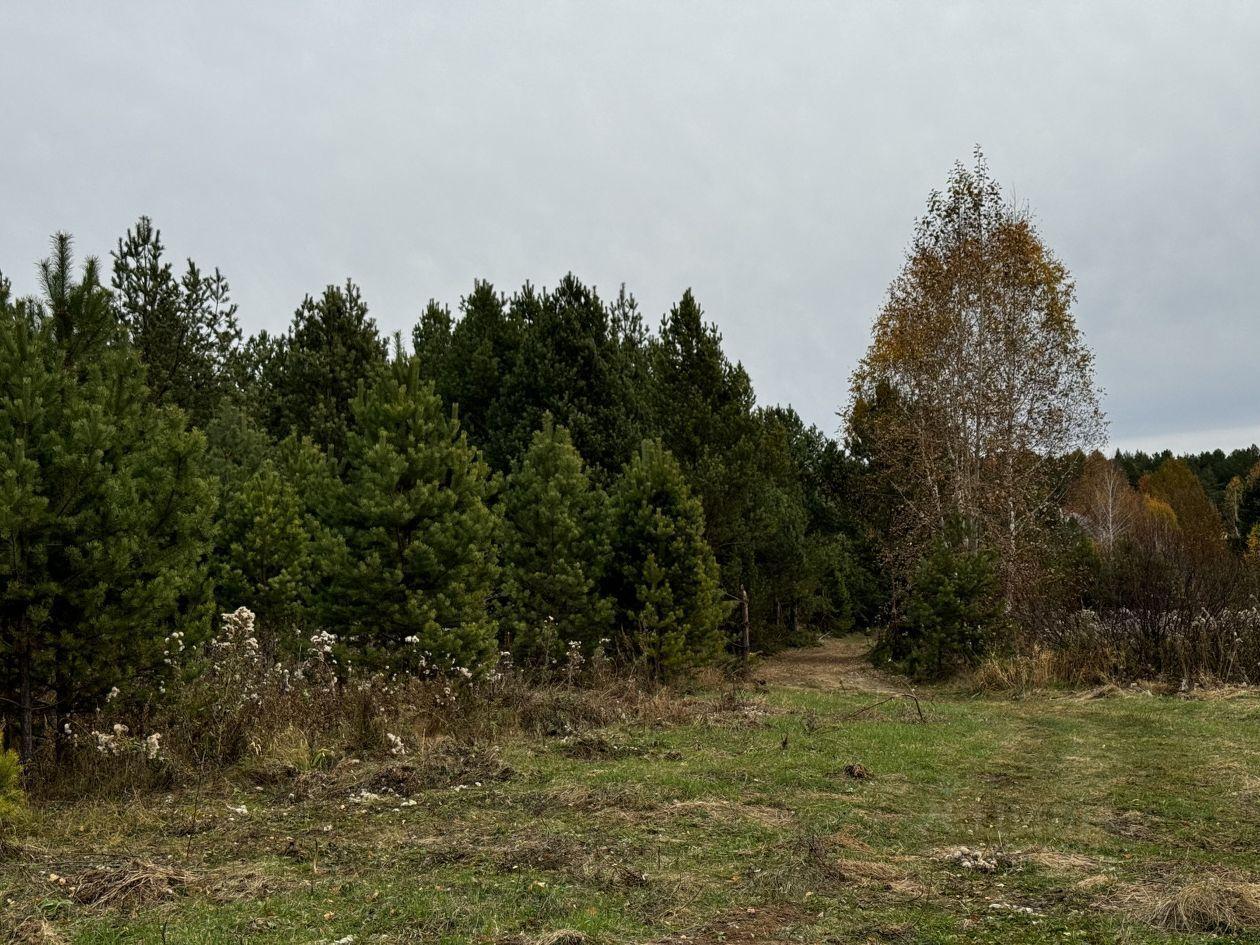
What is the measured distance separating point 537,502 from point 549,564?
1.16 metres

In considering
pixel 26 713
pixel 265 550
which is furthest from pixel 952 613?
pixel 26 713

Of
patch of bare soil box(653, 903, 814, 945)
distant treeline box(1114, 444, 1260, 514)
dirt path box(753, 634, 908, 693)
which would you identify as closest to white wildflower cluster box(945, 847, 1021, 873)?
patch of bare soil box(653, 903, 814, 945)

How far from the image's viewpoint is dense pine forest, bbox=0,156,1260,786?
744 centimetres

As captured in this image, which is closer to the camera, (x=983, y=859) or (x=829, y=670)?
(x=983, y=859)

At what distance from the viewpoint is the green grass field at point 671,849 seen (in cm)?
427

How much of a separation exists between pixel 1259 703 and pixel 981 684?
4.39 metres

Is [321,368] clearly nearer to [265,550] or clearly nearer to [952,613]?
[265,550]

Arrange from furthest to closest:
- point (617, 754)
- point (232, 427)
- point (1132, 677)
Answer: point (232, 427) → point (1132, 677) → point (617, 754)

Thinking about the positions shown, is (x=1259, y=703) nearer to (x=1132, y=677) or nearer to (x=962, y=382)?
(x=1132, y=677)

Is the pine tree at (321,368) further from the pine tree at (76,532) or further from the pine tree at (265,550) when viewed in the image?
the pine tree at (76,532)

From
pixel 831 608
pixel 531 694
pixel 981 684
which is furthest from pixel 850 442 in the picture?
pixel 531 694

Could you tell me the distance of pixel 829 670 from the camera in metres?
21.1

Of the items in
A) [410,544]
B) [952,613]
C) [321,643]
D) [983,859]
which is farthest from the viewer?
[952,613]

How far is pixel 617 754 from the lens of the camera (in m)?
9.00
